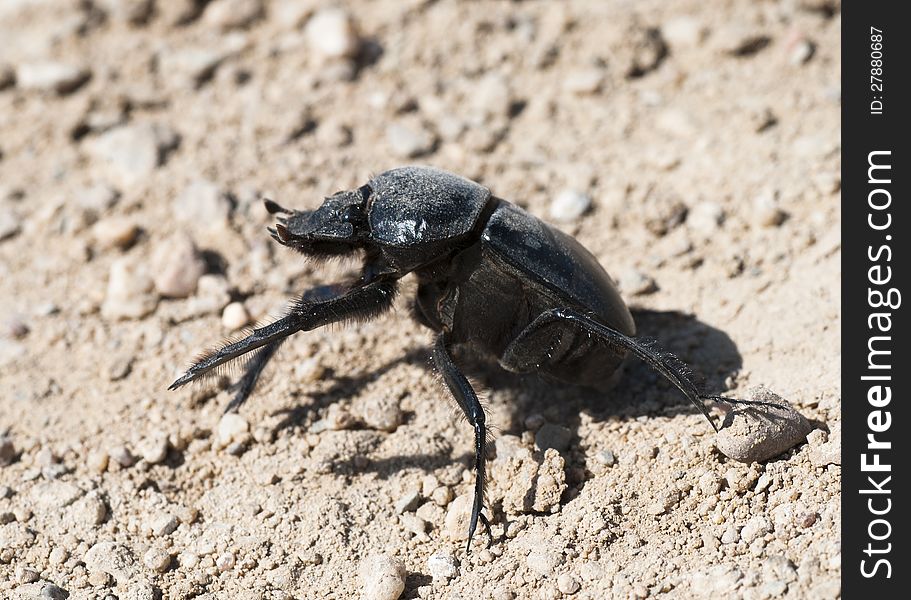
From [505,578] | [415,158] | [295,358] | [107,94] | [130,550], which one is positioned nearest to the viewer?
[505,578]

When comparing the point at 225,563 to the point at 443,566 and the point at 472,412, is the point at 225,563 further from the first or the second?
the point at 472,412

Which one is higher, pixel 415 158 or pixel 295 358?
pixel 415 158

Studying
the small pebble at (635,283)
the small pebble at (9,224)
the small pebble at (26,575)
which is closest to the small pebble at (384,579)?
the small pebble at (26,575)

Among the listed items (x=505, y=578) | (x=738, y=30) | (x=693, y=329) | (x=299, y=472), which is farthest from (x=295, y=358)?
(x=738, y=30)

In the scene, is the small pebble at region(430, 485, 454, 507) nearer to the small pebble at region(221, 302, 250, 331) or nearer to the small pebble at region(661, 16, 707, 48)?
the small pebble at region(221, 302, 250, 331)

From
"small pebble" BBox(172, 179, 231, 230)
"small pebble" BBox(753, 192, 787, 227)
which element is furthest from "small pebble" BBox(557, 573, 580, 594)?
"small pebble" BBox(172, 179, 231, 230)

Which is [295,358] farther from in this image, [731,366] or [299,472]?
[731,366]

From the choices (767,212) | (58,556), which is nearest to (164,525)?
(58,556)
